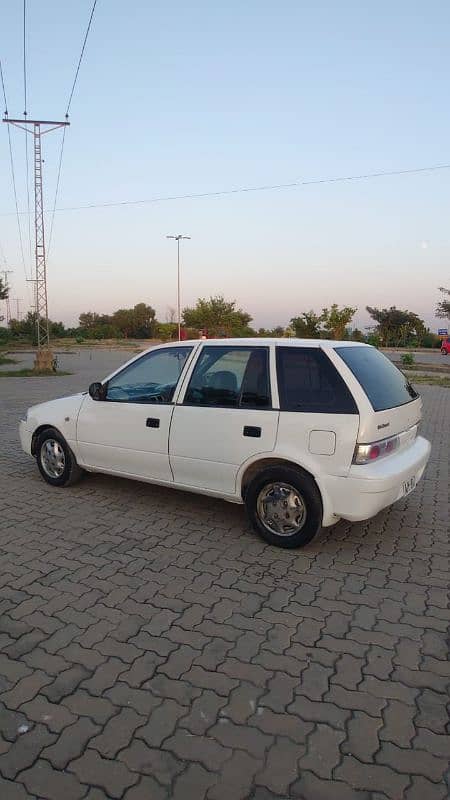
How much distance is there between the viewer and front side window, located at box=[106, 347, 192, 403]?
4.75 meters

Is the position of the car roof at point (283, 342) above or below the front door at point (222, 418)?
above

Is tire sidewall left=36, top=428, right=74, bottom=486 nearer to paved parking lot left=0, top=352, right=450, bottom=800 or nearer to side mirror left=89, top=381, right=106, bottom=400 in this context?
side mirror left=89, top=381, right=106, bottom=400

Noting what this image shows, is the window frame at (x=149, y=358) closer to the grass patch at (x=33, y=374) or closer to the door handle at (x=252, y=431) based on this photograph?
the door handle at (x=252, y=431)

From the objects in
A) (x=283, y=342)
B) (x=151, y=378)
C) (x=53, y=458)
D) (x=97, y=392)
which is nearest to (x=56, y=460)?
(x=53, y=458)

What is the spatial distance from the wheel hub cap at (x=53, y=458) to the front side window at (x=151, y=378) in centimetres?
93

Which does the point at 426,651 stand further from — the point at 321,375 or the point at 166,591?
the point at 321,375

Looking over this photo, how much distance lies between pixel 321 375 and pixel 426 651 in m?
1.92

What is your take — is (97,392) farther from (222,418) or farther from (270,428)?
(270,428)

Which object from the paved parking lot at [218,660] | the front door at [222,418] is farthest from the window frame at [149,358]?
the paved parking lot at [218,660]

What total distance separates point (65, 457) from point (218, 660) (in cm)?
323

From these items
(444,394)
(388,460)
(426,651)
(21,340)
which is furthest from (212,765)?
(21,340)

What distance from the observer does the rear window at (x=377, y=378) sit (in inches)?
156

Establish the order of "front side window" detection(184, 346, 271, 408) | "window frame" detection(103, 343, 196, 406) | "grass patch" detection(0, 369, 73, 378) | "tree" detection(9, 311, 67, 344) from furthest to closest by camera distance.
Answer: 1. "tree" detection(9, 311, 67, 344)
2. "grass patch" detection(0, 369, 73, 378)
3. "window frame" detection(103, 343, 196, 406)
4. "front side window" detection(184, 346, 271, 408)

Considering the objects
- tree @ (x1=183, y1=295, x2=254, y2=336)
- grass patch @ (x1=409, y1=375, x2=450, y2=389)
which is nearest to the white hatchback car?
grass patch @ (x1=409, y1=375, x2=450, y2=389)
